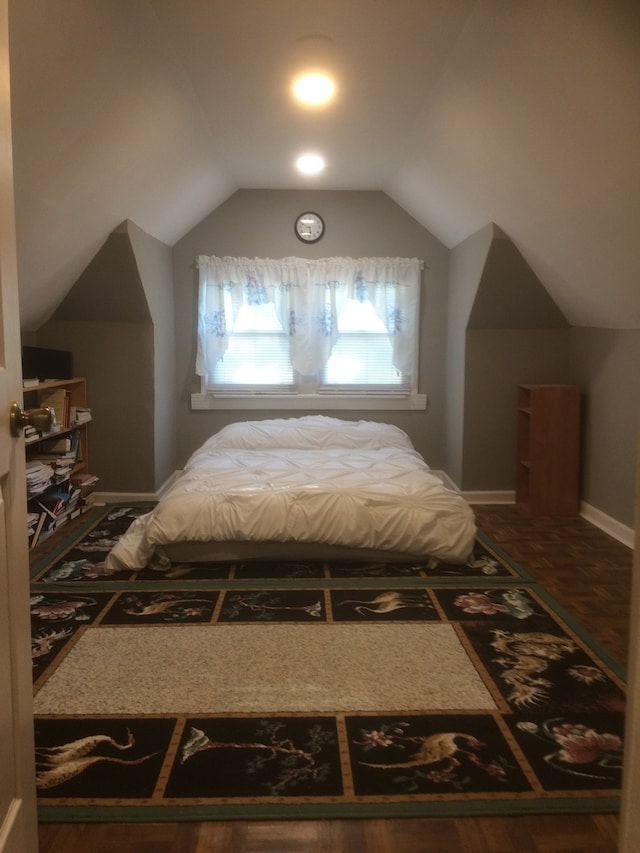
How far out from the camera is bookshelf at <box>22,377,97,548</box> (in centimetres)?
403

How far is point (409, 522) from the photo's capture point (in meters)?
3.54

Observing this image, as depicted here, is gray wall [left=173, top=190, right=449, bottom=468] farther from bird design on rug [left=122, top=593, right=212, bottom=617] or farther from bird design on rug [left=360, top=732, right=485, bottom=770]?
bird design on rug [left=360, top=732, right=485, bottom=770]

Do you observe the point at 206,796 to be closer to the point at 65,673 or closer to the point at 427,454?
the point at 65,673

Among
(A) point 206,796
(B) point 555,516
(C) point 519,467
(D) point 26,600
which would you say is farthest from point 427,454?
(D) point 26,600

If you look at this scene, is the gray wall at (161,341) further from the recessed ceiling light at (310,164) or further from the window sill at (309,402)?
the recessed ceiling light at (310,164)

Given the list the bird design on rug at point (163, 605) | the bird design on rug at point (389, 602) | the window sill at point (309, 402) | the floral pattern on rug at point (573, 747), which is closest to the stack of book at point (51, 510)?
the bird design on rug at point (163, 605)

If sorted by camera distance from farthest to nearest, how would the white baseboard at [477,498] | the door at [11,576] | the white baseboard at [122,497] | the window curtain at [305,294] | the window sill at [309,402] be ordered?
1. the window sill at [309,402]
2. the window curtain at [305,294]
3. the white baseboard at [122,497]
4. the white baseboard at [477,498]
5. the door at [11,576]

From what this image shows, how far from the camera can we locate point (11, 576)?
138 centimetres

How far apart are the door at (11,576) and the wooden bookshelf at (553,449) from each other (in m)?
3.88

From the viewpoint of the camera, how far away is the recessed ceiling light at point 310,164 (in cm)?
456

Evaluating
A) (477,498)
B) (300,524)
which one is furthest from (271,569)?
(477,498)

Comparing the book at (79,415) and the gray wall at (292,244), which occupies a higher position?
the gray wall at (292,244)

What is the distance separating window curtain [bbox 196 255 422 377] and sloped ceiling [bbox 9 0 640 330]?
975mm

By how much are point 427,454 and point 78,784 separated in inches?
168
